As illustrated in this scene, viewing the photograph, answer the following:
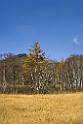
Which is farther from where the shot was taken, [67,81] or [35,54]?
[67,81]

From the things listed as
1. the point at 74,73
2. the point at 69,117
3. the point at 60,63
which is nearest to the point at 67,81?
the point at 74,73

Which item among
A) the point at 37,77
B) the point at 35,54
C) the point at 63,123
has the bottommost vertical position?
the point at 63,123

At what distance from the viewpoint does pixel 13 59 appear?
9719 centimetres

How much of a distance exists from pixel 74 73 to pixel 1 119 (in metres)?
75.5

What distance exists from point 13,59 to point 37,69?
1421 inches

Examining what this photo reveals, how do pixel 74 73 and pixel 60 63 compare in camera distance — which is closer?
pixel 74 73

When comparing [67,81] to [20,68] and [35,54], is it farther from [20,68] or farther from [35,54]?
[35,54]

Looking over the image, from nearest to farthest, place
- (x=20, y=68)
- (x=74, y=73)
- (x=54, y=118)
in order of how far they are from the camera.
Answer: (x=54, y=118) < (x=74, y=73) < (x=20, y=68)

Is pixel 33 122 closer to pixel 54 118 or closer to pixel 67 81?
pixel 54 118

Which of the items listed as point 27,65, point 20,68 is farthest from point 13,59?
point 27,65

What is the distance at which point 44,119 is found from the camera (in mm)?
12531

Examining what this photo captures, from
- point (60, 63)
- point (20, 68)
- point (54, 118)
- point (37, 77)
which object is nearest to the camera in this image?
point (54, 118)

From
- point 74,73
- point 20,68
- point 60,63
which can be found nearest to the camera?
point 74,73

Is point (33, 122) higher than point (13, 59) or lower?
lower
